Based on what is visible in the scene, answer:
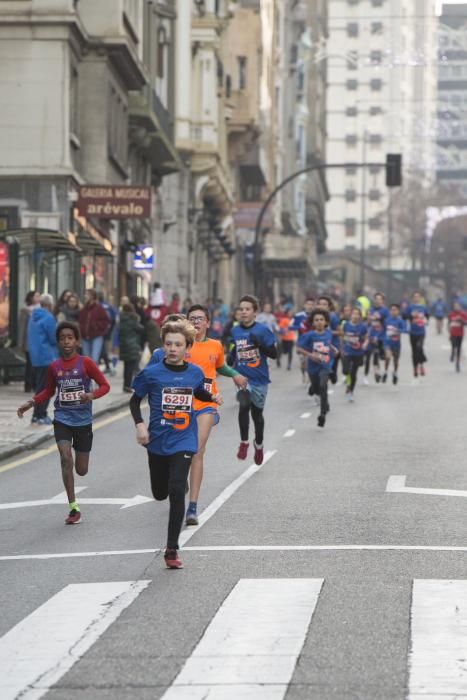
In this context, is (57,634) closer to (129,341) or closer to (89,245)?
(129,341)

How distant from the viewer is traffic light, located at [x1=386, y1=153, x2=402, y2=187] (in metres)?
52.5

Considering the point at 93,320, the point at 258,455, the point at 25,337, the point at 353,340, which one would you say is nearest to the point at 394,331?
the point at 353,340

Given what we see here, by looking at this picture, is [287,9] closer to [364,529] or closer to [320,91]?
[320,91]

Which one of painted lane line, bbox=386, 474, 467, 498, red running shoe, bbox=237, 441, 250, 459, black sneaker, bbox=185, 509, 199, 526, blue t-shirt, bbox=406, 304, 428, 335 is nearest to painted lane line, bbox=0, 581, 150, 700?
black sneaker, bbox=185, 509, 199, 526

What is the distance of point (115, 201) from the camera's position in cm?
3941

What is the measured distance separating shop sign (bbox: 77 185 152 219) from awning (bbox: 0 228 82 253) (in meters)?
5.26

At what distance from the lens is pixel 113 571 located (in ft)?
37.1

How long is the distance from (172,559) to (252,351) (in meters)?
7.15

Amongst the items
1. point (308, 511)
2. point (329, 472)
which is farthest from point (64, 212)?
point (308, 511)

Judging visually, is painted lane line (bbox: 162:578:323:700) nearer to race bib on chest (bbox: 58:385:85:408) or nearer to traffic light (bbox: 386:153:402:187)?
race bib on chest (bbox: 58:385:85:408)

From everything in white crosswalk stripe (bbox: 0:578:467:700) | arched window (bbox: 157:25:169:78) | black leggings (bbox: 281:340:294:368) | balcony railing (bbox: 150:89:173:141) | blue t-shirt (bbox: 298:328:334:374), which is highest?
arched window (bbox: 157:25:169:78)

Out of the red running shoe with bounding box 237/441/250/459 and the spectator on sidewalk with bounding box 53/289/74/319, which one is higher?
the spectator on sidewalk with bounding box 53/289/74/319

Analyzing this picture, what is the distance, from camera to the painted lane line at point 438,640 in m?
7.64

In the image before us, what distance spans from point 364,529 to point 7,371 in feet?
65.1
